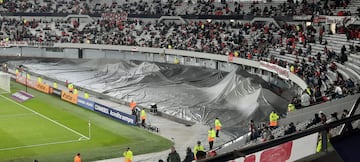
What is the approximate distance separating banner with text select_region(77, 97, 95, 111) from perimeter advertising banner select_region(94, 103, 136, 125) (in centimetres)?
71

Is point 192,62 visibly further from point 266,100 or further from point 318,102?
point 318,102

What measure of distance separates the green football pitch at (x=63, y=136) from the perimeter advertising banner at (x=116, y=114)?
44cm

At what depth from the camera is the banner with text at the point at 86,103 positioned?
39.3 m

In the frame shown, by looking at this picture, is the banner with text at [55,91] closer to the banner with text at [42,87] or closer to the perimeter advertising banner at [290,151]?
the banner with text at [42,87]

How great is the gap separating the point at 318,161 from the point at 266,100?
27.1 metres

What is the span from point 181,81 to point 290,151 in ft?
134

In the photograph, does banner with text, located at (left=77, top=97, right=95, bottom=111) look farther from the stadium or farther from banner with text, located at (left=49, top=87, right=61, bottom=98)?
banner with text, located at (left=49, top=87, right=61, bottom=98)

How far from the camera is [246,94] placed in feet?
113

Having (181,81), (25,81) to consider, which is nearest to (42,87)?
(25,81)

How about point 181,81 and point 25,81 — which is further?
point 25,81

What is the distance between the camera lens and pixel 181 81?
153ft

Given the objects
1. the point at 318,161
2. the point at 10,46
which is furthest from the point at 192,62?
the point at 318,161

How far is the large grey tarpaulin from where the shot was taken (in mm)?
32281

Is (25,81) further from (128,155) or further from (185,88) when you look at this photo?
(128,155)
